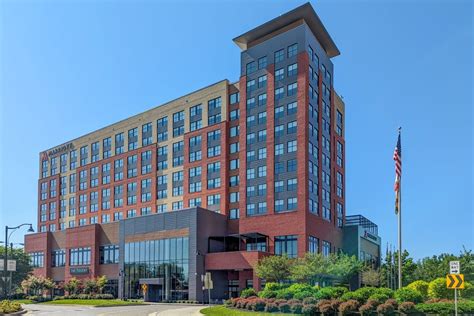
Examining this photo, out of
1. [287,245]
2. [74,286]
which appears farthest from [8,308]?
[74,286]

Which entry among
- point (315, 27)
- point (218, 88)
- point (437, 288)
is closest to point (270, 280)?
point (437, 288)

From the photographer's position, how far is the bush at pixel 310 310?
30.8 metres

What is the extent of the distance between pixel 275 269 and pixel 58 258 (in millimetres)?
53417

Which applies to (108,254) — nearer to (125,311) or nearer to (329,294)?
(125,311)

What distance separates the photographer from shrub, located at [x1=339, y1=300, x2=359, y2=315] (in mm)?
29062

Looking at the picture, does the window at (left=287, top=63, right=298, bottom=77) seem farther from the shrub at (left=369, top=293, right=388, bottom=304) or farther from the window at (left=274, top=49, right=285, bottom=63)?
the shrub at (left=369, top=293, right=388, bottom=304)

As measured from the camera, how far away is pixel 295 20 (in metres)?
68.1

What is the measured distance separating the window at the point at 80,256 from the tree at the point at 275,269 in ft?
130

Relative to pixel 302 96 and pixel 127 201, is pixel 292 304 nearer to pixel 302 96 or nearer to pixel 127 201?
pixel 302 96

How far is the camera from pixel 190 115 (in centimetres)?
7775

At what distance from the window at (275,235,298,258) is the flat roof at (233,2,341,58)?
27864 mm

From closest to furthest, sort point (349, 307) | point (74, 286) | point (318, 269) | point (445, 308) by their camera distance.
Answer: point (445, 308), point (349, 307), point (318, 269), point (74, 286)

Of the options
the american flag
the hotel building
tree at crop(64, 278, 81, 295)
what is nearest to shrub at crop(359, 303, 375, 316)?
the american flag

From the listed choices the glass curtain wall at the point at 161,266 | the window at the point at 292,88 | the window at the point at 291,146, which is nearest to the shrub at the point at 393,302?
the window at the point at 291,146
